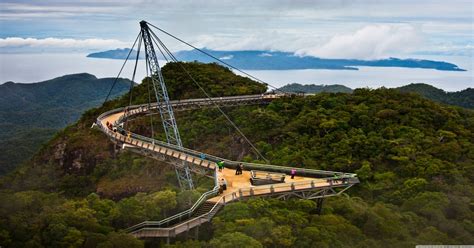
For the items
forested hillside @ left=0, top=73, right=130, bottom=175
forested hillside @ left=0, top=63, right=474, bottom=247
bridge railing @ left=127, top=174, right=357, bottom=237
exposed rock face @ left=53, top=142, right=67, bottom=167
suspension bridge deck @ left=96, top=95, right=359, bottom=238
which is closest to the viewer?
forested hillside @ left=0, top=63, right=474, bottom=247

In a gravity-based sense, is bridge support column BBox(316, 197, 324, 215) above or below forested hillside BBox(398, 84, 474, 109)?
below

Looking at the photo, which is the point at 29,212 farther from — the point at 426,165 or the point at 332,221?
the point at 426,165

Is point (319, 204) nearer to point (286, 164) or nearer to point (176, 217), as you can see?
point (176, 217)

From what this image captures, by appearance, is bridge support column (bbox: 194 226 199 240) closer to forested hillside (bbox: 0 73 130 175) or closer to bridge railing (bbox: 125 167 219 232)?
bridge railing (bbox: 125 167 219 232)

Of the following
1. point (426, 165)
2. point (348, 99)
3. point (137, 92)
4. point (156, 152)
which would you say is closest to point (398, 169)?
point (426, 165)

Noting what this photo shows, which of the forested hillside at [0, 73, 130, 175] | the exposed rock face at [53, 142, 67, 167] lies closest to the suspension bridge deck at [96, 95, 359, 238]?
the exposed rock face at [53, 142, 67, 167]

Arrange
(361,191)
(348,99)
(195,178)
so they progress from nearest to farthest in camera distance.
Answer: (361,191)
(195,178)
(348,99)

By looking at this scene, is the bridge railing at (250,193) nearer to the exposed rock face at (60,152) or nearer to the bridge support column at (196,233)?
the bridge support column at (196,233)
